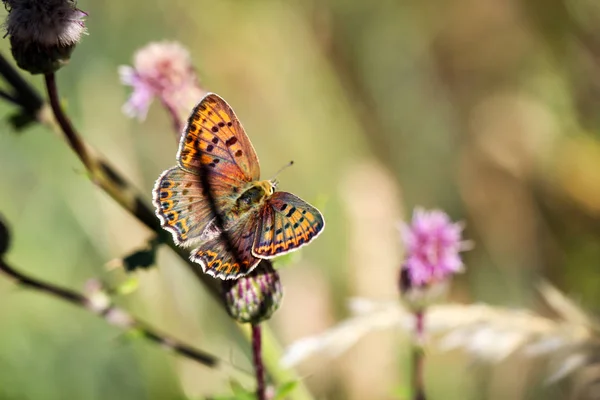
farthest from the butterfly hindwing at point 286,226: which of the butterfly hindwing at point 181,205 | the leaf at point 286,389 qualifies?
the leaf at point 286,389

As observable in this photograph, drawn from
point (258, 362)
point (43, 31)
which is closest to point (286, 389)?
point (258, 362)

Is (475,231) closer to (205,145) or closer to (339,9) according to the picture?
(339,9)

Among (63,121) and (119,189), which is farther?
(119,189)

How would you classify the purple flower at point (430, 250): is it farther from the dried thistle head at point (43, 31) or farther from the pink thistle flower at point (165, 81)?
the dried thistle head at point (43, 31)

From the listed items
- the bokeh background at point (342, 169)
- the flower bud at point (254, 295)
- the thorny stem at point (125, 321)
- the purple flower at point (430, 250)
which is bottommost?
the thorny stem at point (125, 321)

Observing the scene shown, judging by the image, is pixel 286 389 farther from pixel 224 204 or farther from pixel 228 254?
pixel 224 204

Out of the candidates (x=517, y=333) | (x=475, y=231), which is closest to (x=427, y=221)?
(x=517, y=333)
